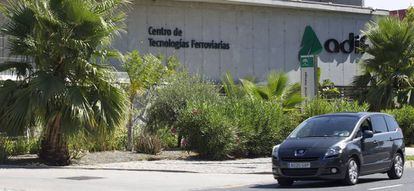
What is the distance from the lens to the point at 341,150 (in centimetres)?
1691

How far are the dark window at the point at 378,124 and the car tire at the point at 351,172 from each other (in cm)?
154

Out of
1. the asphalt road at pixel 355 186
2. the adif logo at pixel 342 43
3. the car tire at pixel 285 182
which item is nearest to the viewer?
the asphalt road at pixel 355 186

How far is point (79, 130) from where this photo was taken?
2206 cm

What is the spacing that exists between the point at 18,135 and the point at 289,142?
8411 millimetres

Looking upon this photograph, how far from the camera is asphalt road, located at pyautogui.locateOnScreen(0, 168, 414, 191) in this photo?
1686 cm

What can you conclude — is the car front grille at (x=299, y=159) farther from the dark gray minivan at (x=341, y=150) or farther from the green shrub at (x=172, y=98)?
the green shrub at (x=172, y=98)

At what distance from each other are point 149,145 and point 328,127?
8.96m

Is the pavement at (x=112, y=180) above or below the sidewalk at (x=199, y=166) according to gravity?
above

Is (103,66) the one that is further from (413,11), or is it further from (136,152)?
(413,11)

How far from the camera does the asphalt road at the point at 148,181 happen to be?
55.3 feet

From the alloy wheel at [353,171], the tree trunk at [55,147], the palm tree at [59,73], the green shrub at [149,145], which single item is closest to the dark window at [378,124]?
the alloy wheel at [353,171]

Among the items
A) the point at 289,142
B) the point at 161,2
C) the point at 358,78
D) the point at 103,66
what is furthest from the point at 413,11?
the point at 289,142

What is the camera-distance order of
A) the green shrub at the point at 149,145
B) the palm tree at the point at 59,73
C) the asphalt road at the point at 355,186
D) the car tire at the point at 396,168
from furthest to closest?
1. the green shrub at the point at 149,145
2. the palm tree at the point at 59,73
3. the car tire at the point at 396,168
4. the asphalt road at the point at 355,186

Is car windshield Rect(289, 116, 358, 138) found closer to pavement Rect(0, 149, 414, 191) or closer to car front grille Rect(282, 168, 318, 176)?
pavement Rect(0, 149, 414, 191)
